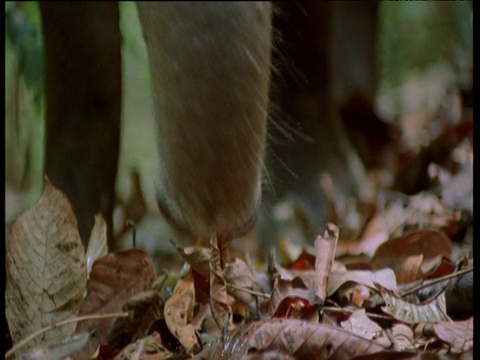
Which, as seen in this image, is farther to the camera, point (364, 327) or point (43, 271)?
point (43, 271)

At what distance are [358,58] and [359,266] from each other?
1.72 m

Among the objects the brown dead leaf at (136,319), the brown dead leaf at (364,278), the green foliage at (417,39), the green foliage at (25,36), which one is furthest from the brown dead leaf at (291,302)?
the green foliage at (417,39)

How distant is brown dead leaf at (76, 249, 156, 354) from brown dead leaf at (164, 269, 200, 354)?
80mm

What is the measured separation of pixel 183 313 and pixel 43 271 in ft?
0.81

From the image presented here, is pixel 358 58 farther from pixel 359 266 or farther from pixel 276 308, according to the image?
pixel 276 308

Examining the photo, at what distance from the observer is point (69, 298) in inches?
50.5

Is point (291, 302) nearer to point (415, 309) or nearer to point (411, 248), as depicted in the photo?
point (415, 309)

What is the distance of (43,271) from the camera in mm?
1278

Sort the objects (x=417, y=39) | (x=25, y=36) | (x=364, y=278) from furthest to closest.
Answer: (x=417, y=39)
(x=25, y=36)
(x=364, y=278)

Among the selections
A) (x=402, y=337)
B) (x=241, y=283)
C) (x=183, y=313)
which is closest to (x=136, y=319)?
(x=183, y=313)

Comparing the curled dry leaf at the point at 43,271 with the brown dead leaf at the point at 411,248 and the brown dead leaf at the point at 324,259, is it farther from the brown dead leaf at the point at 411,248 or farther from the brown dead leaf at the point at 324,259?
the brown dead leaf at the point at 411,248

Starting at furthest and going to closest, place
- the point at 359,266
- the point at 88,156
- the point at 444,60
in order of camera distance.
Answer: the point at 444,60 < the point at 88,156 < the point at 359,266

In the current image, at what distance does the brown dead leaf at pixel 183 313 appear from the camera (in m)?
1.16
